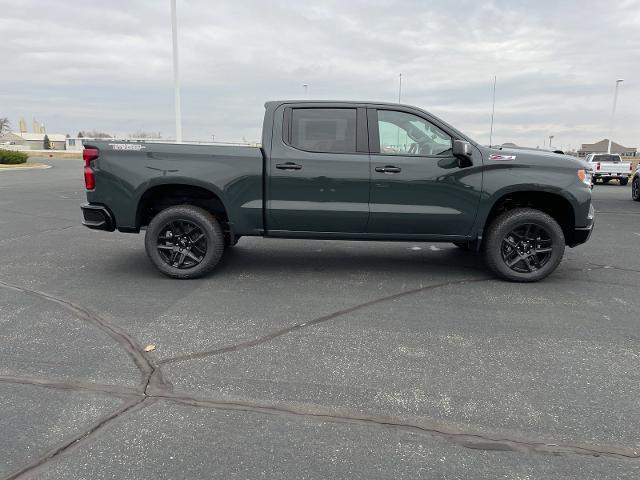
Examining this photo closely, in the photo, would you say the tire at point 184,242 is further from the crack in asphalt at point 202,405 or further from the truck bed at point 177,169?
the crack in asphalt at point 202,405

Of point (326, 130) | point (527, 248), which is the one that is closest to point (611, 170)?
point (527, 248)

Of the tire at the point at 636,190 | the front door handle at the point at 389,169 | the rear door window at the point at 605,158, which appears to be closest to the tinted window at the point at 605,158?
the rear door window at the point at 605,158

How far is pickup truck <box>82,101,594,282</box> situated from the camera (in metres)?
5.20

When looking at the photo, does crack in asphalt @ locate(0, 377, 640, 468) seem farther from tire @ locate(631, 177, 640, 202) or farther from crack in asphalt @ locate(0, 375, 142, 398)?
tire @ locate(631, 177, 640, 202)

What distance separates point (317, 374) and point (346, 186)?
100 inches

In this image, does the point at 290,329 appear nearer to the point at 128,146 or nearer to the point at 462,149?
the point at 462,149

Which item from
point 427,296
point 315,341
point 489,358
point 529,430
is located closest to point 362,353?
point 315,341

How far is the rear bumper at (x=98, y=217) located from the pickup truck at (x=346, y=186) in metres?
0.01

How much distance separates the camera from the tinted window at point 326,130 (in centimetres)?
530

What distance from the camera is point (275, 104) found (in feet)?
18.0

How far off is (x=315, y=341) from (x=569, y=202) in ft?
11.5

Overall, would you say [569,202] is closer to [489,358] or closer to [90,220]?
[489,358]

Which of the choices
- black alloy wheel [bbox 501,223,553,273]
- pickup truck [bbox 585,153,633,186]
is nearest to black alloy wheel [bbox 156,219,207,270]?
black alloy wheel [bbox 501,223,553,273]

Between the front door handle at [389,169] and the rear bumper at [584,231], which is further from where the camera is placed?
the rear bumper at [584,231]
